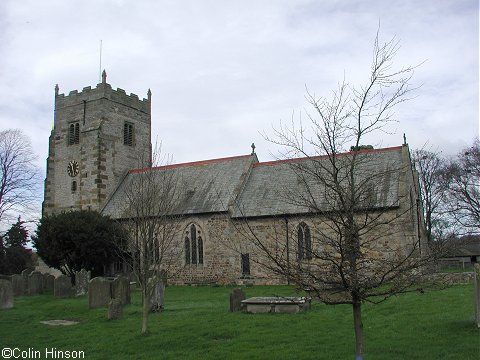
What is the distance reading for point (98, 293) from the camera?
1653 cm

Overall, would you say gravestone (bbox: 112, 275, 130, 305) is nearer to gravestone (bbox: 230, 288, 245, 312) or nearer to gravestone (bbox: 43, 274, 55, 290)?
gravestone (bbox: 230, 288, 245, 312)

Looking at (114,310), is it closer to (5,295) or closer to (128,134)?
(5,295)

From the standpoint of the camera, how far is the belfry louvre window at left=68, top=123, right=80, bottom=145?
33.4m

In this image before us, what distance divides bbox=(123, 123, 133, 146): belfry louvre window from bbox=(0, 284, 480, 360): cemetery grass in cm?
1964

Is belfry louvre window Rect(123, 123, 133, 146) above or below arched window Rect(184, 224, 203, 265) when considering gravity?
above

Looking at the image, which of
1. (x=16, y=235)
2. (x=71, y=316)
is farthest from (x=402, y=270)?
(x=16, y=235)

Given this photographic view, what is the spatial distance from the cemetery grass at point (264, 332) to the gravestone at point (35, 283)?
7.26 meters

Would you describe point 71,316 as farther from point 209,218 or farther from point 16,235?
point 16,235

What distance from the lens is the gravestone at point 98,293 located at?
16378 mm

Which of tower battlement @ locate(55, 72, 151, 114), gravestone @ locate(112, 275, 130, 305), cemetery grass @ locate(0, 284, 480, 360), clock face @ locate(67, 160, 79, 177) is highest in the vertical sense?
tower battlement @ locate(55, 72, 151, 114)

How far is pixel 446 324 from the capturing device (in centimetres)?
1048

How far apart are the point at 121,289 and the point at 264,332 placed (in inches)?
297

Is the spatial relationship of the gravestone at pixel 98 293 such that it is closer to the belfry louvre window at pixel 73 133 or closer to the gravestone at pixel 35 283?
the gravestone at pixel 35 283

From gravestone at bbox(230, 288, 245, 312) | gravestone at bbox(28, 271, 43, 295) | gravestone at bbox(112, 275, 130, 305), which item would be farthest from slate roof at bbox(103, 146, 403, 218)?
gravestone at bbox(230, 288, 245, 312)
